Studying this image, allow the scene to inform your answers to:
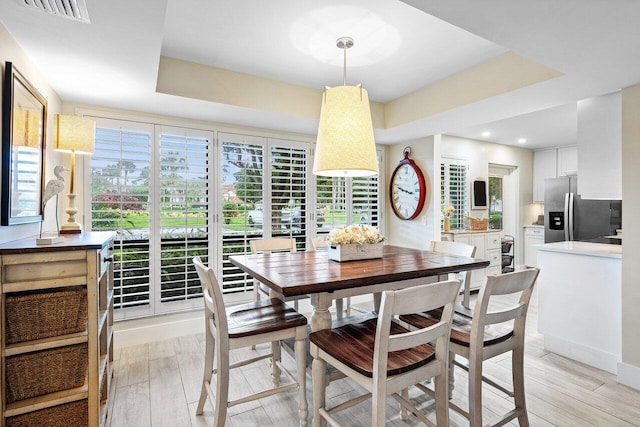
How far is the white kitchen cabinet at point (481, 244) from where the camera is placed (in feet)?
15.0

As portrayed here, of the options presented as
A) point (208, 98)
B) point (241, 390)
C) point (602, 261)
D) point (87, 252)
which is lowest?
point (241, 390)

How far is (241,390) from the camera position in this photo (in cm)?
228

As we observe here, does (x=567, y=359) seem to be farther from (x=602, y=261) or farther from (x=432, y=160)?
(x=432, y=160)

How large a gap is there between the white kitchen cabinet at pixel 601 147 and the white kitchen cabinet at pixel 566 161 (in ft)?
11.7

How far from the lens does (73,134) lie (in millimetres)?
2156

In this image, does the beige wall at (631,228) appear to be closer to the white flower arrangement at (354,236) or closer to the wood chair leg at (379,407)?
the white flower arrangement at (354,236)

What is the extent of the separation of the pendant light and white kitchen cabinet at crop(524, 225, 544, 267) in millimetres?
5208

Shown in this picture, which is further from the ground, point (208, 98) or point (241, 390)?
point (208, 98)

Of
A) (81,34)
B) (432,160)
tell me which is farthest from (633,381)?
(81,34)

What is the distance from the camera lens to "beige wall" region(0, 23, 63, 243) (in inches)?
64.6

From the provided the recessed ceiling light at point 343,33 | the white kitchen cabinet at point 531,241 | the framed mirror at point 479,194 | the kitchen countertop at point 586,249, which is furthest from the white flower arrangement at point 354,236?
the white kitchen cabinet at point 531,241

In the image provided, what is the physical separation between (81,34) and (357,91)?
5.24 ft

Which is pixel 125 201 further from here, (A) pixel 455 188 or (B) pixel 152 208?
(A) pixel 455 188

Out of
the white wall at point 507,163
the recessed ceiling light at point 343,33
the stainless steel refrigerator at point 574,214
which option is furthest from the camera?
the white wall at point 507,163
